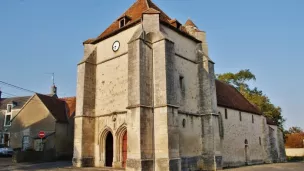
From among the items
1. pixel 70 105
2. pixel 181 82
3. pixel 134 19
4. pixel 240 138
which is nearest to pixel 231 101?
pixel 240 138

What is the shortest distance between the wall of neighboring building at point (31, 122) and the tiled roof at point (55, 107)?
0.37 metres

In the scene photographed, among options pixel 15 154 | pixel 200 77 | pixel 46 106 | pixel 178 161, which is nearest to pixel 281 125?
pixel 200 77

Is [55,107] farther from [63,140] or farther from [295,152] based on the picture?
[295,152]

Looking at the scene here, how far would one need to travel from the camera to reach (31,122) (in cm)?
2705

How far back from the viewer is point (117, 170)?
15.4 m

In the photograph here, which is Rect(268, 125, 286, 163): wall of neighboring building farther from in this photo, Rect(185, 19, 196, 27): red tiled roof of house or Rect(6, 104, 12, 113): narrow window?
Rect(6, 104, 12, 113): narrow window

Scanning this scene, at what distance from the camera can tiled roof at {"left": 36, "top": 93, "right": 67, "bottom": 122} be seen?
1030 inches

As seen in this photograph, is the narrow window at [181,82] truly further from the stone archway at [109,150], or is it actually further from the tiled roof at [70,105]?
the tiled roof at [70,105]

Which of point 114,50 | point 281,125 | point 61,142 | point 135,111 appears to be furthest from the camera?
point 281,125

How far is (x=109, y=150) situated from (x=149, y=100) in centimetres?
538

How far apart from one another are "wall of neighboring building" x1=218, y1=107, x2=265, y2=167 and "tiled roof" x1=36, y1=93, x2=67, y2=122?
50.2 feet

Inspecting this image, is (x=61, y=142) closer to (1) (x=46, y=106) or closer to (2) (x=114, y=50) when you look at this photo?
(1) (x=46, y=106)

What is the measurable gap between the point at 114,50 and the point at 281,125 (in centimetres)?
3085

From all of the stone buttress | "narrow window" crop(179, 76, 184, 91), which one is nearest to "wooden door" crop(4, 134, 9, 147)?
A: the stone buttress
